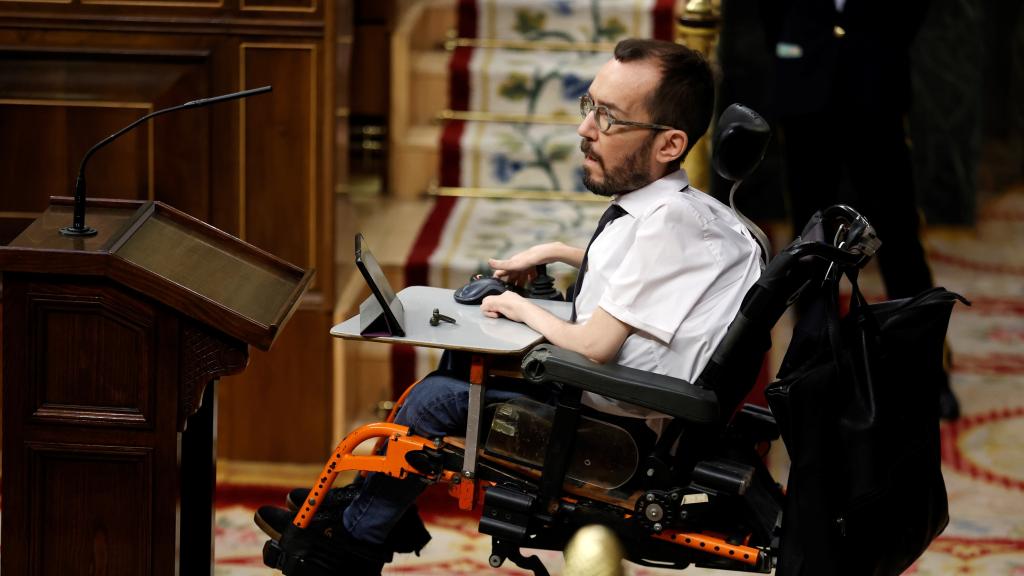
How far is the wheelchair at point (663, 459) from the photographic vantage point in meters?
2.77

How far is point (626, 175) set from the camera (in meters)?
3.02

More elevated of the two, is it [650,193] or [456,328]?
[650,193]

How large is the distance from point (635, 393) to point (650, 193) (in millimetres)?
445

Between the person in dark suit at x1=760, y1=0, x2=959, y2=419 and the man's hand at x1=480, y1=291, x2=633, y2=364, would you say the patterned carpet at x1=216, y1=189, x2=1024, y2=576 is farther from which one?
the man's hand at x1=480, y1=291, x2=633, y2=364

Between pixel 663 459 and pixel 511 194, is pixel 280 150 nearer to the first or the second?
pixel 511 194

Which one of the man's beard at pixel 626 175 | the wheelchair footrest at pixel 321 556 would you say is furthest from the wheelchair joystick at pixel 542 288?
the wheelchair footrest at pixel 321 556

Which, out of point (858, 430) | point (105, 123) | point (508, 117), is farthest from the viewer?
point (508, 117)

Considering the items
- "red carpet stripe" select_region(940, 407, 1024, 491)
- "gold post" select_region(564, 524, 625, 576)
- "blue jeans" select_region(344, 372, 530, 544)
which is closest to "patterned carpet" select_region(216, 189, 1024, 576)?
"red carpet stripe" select_region(940, 407, 1024, 491)

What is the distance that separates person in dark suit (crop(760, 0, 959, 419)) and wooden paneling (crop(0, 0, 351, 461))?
59.6 inches

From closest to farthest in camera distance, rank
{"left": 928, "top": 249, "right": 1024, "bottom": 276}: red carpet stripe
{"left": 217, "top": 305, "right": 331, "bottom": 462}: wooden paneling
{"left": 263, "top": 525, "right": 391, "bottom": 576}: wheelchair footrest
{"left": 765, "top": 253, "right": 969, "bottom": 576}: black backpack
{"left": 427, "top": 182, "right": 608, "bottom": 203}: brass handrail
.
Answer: {"left": 765, "top": 253, "right": 969, "bottom": 576}: black backpack < {"left": 263, "top": 525, "right": 391, "bottom": 576}: wheelchair footrest < {"left": 217, "top": 305, "right": 331, "bottom": 462}: wooden paneling < {"left": 427, "top": 182, "right": 608, "bottom": 203}: brass handrail < {"left": 928, "top": 249, "right": 1024, "bottom": 276}: red carpet stripe

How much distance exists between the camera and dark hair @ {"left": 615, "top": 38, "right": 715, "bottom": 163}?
295 centimetres

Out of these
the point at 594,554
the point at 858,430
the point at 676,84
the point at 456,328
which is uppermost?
the point at 676,84

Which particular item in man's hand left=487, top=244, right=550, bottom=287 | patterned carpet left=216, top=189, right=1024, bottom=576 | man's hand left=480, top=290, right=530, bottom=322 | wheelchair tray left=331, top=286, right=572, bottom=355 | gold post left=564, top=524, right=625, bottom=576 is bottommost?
patterned carpet left=216, top=189, right=1024, bottom=576

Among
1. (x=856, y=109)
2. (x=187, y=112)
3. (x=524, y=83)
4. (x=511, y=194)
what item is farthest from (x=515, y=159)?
(x=187, y=112)
